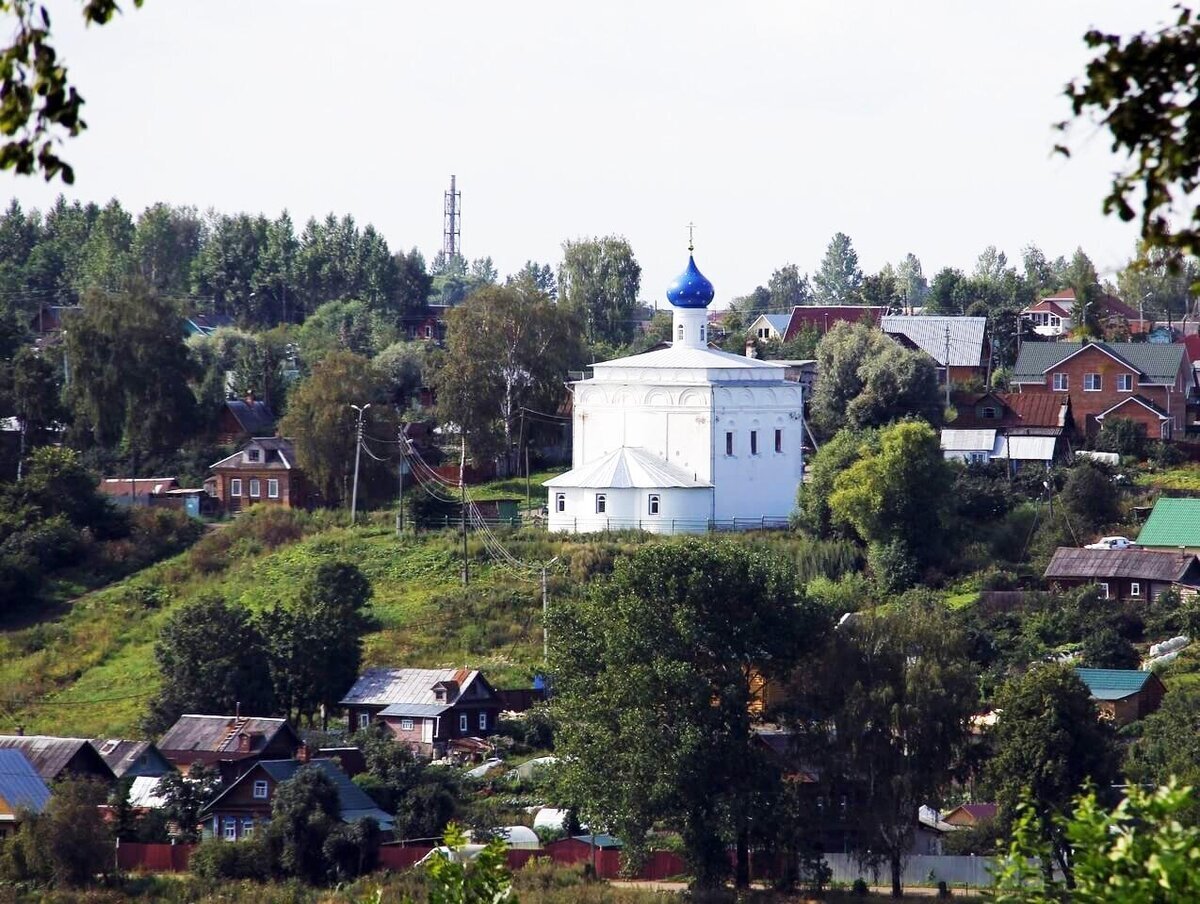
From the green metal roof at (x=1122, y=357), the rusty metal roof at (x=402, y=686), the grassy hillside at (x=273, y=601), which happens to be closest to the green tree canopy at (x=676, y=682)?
the rusty metal roof at (x=402, y=686)

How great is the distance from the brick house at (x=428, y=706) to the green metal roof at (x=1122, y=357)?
64.2ft

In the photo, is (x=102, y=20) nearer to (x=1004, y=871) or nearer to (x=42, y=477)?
(x=1004, y=871)

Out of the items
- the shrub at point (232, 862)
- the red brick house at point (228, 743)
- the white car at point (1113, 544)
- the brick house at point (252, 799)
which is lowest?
the shrub at point (232, 862)

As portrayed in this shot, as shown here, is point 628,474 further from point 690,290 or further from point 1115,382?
point 1115,382

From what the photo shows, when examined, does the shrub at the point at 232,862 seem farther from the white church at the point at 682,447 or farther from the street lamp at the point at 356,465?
the street lamp at the point at 356,465

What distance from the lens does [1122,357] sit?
48781mm

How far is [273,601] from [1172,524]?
54.8 ft

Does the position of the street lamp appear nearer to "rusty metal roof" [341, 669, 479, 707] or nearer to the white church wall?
the white church wall

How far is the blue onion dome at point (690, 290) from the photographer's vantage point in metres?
44.8

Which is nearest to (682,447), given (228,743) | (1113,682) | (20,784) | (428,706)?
(428,706)

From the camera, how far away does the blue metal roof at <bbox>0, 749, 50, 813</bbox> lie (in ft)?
99.9

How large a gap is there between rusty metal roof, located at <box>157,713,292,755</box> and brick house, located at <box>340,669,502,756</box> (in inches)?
79.5

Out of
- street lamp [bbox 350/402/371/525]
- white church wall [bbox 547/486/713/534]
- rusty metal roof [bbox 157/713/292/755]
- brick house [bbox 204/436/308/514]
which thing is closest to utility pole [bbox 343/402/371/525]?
street lamp [bbox 350/402/371/525]

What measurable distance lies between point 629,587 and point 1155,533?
510 inches
